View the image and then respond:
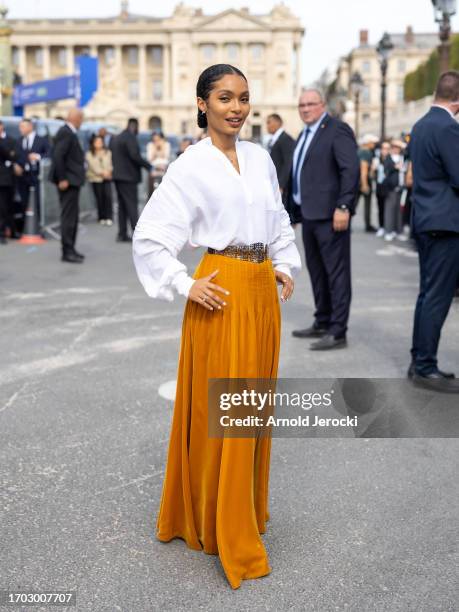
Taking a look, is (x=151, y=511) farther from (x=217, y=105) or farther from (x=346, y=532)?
(x=217, y=105)

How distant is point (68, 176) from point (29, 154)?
255 cm

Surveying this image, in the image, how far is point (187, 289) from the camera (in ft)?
9.54

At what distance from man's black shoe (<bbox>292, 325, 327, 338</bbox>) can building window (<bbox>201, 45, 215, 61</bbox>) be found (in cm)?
11026

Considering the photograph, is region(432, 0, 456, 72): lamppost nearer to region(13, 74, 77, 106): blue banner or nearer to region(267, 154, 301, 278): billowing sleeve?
region(267, 154, 301, 278): billowing sleeve

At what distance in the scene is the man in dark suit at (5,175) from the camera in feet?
43.2

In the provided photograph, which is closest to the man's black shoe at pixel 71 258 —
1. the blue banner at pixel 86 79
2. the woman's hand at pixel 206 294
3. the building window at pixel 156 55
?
the woman's hand at pixel 206 294

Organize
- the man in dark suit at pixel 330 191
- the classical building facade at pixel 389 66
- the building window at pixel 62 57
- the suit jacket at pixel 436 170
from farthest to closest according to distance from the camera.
→ the building window at pixel 62 57, the classical building facade at pixel 389 66, the man in dark suit at pixel 330 191, the suit jacket at pixel 436 170

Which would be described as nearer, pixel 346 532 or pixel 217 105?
pixel 217 105

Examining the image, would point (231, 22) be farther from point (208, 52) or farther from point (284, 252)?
point (284, 252)

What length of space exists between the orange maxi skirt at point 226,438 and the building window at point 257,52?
112707 mm

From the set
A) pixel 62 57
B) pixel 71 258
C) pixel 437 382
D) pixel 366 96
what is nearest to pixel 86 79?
pixel 71 258

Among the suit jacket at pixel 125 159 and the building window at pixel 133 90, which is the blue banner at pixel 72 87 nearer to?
the suit jacket at pixel 125 159

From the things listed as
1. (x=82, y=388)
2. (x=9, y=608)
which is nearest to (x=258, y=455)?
(x=9, y=608)

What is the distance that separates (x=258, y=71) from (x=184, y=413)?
111 m
